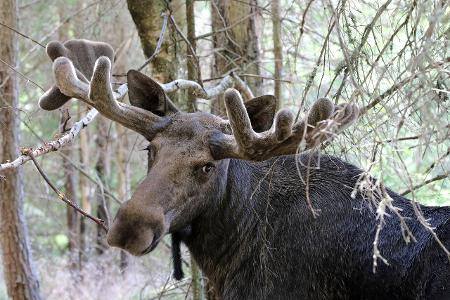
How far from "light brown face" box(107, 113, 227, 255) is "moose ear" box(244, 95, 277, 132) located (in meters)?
0.25

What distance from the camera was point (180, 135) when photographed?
5.19m

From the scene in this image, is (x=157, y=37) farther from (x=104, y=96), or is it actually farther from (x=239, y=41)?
(x=104, y=96)

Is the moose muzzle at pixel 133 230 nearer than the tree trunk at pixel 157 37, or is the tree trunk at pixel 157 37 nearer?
the moose muzzle at pixel 133 230

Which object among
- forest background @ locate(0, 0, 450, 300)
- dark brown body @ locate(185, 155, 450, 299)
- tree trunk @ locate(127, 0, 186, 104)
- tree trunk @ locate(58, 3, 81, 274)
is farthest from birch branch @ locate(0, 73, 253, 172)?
tree trunk @ locate(58, 3, 81, 274)

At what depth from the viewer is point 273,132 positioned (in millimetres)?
4773

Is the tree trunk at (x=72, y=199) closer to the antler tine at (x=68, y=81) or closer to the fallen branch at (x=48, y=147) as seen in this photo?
the antler tine at (x=68, y=81)

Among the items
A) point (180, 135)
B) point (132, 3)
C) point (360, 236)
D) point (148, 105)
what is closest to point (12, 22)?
point (132, 3)

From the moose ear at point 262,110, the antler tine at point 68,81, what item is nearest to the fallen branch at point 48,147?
the antler tine at point 68,81

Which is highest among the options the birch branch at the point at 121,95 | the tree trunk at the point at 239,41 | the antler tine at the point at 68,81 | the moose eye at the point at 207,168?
the tree trunk at the point at 239,41

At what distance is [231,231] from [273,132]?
1016mm

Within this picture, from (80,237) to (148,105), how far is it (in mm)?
12688

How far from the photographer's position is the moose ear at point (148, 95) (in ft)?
18.3

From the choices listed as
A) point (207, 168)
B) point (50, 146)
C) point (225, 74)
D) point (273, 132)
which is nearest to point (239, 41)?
point (225, 74)

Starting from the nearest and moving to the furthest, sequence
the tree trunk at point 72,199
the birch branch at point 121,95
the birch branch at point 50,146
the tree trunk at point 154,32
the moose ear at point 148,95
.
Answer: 1. the birch branch at point 50,146
2. the birch branch at point 121,95
3. the moose ear at point 148,95
4. the tree trunk at point 154,32
5. the tree trunk at point 72,199
